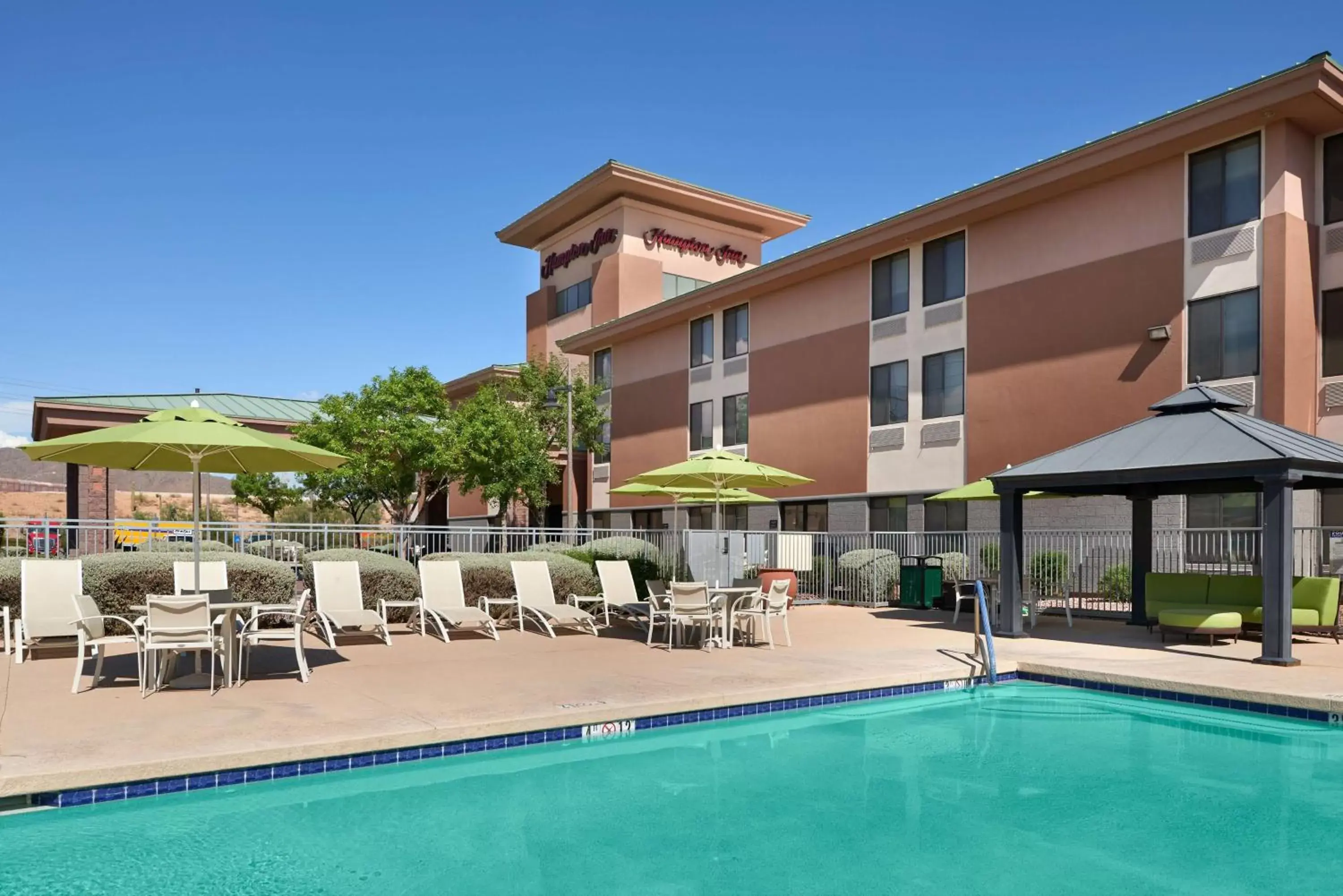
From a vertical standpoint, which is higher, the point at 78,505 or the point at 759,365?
the point at 759,365

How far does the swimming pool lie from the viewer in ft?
16.1

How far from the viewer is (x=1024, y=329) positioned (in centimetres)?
2158

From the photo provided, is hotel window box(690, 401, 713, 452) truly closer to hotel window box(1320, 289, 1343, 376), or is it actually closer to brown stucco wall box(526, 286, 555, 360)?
brown stucco wall box(526, 286, 555, 360)

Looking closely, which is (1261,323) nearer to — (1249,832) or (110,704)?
(1249,832)

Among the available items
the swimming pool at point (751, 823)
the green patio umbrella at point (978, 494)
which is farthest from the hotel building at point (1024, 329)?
the swimming pool at point (751, 823)

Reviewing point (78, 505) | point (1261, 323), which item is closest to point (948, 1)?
point (1261, 323)

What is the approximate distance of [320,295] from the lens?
31734 millimetres

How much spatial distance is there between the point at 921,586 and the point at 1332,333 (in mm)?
8798

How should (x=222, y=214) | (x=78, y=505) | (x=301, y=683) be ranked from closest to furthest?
(x=301, y=683)
(x=222, y=214)
(x=78, y=505)

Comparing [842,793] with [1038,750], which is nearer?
[842,793]

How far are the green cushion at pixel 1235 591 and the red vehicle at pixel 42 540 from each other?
53.0 ft

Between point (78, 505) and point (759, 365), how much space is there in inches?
829

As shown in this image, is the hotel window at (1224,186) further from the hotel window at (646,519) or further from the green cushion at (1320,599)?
the hotel window at (646,519)

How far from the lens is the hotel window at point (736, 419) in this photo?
2997cm
